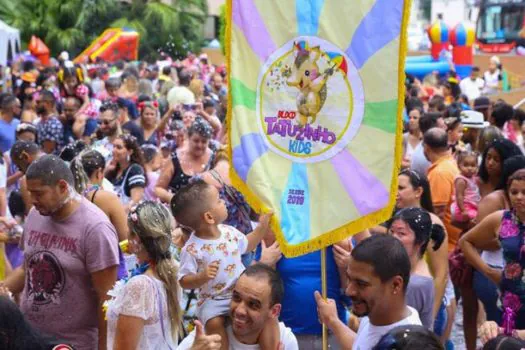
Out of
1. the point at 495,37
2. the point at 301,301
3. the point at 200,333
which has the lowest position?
the point at 495,37

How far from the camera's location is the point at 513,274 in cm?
590

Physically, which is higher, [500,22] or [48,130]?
[48,130]

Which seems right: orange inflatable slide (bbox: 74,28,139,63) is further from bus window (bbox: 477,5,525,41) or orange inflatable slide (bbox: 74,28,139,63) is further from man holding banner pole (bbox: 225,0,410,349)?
man holding banner pole (bbox: 225,0,410,349)

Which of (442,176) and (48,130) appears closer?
(442,176)

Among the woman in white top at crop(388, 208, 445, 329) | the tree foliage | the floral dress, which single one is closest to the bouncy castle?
the tree foliage

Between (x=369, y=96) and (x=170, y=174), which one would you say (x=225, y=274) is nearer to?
(x=369, y=96)

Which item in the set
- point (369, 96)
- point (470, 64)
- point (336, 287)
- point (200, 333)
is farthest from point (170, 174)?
point (470, 64)

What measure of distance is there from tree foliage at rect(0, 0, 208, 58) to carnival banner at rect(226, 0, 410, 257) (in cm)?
3554

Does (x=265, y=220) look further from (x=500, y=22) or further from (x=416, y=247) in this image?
(x=500, y=22)

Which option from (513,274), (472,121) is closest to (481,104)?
(472,121)

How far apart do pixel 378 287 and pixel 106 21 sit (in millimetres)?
40937

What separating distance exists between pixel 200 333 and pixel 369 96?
1.58m

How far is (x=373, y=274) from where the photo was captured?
156 inches

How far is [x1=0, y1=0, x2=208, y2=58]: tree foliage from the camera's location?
134 feet
